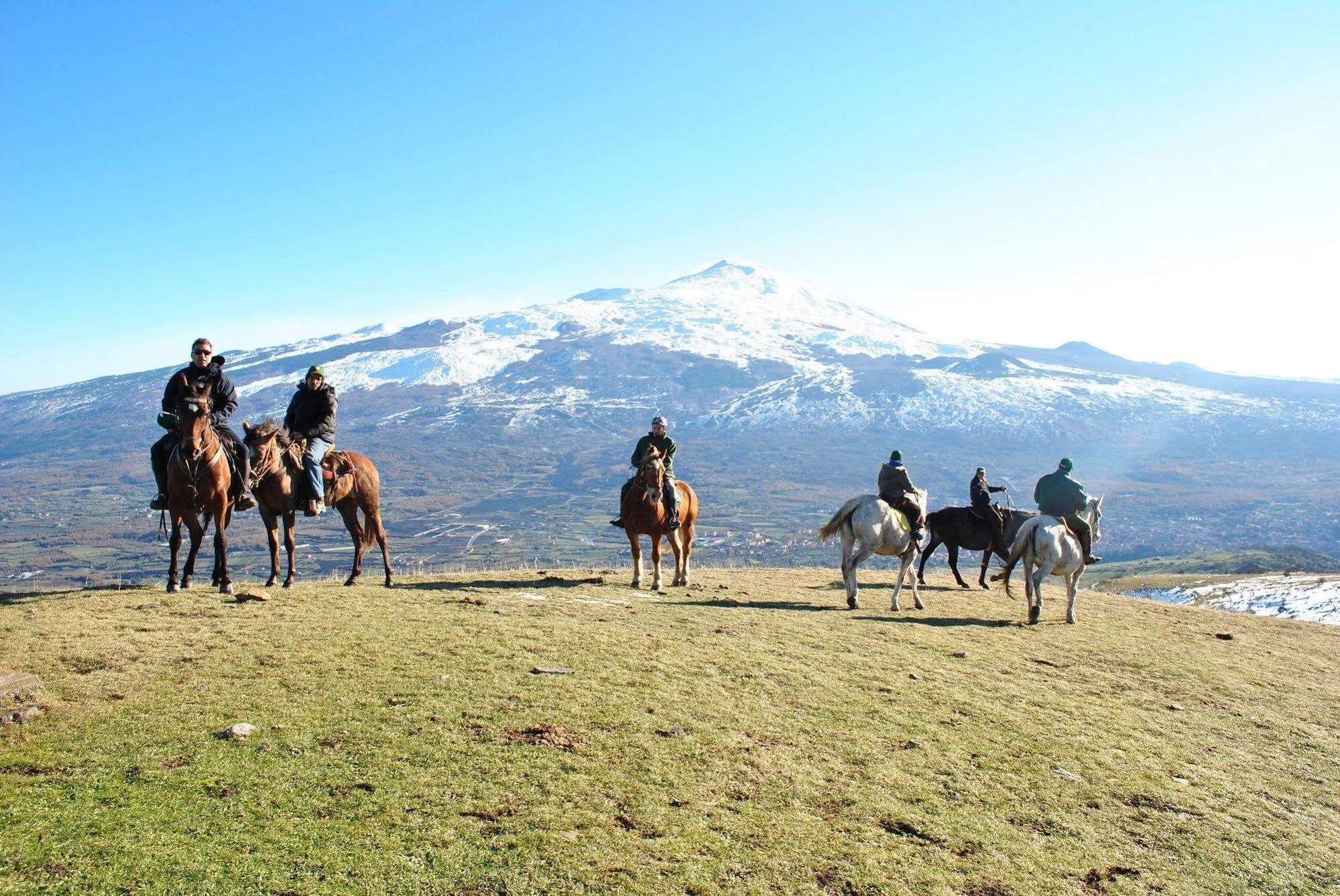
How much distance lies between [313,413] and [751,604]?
925cm

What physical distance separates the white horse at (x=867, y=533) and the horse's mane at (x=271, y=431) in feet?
34.6

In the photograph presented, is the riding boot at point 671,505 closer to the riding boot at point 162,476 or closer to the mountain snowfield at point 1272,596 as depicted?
the riding boot at point 162,476

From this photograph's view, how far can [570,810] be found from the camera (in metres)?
5.96

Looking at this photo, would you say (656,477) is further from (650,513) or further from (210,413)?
(210,413)

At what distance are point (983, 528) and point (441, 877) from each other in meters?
18.7

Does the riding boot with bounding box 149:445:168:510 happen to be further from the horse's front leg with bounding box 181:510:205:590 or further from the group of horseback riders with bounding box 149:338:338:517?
the horse's front leg with bounding box 181:510:205:590

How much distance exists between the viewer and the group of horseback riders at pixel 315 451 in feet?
40.0

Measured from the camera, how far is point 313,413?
14.2 metres

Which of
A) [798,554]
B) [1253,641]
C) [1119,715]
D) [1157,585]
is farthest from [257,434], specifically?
[798,554]

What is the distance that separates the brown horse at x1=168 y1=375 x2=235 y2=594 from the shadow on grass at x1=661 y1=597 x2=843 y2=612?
7.90 m

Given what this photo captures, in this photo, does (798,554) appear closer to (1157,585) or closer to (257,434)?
(1157,585)

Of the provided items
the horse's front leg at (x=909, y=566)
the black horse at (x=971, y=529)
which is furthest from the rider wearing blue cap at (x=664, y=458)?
→ the black horse at (x=971, y=529)

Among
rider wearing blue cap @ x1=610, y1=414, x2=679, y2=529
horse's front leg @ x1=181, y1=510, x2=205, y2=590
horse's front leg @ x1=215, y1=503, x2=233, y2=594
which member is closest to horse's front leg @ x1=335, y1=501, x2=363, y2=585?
horse's front leg @ x1=215, y1=503, x2=233, y2=594

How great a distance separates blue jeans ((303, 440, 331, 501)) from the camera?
44.8 ft
